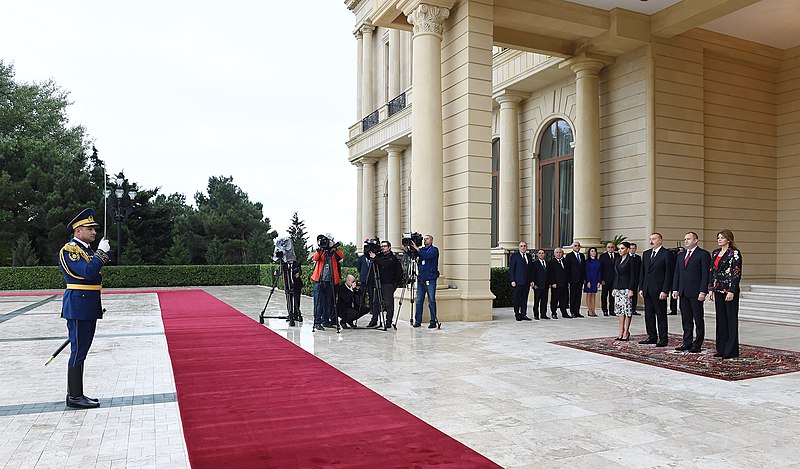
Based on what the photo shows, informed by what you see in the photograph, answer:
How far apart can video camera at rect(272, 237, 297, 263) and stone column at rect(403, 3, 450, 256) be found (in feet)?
9.08

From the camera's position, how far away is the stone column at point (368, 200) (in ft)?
94.6

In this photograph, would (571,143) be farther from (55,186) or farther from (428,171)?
(55,186)

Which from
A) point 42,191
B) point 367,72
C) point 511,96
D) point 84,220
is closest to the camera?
point 84,220

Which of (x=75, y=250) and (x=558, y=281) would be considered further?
(x=558, y=281)

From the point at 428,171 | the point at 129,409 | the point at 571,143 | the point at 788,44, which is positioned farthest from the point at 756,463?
the point at 788,44

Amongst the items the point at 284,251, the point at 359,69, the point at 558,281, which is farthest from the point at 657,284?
the point at 359,69

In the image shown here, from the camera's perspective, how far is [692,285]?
801 cm

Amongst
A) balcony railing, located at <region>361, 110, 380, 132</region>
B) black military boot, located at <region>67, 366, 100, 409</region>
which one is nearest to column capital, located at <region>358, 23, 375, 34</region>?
balcony railing, located at <region>361, 110, 380, 132</region>

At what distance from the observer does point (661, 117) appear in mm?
14289

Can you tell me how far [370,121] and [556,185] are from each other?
12566 mm

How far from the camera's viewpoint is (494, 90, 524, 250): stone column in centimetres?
1825

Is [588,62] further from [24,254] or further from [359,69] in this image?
[24,254]

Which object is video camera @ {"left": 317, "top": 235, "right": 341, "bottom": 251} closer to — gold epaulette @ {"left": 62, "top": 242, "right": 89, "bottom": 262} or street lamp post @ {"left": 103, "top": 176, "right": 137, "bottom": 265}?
gold epaulette @ {"left": 62, "top": 242, "right": 89, "bottom": 262}

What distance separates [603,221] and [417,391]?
36.5 feet
